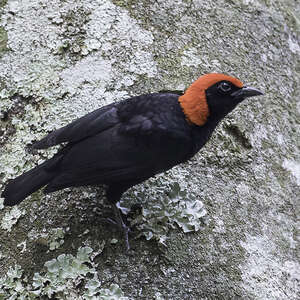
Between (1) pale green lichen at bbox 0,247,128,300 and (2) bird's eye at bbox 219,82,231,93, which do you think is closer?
(1) pale green lichen at bbox 0,247,128,300

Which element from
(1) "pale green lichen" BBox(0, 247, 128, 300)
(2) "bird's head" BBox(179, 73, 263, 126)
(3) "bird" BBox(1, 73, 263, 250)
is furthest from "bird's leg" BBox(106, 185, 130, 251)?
(2) "bird's head" BBox(179, 73, 263, 126)

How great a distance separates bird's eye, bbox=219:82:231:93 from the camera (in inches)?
112

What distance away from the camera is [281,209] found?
2965 millimetres

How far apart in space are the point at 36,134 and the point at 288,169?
1.83 metres

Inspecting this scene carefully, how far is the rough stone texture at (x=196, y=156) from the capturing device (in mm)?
2523

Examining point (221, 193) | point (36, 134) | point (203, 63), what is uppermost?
point (203, 63)

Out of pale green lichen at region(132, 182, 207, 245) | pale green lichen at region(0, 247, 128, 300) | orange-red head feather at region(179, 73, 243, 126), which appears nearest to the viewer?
pale green lichen at region(0, 247, 128, 300)

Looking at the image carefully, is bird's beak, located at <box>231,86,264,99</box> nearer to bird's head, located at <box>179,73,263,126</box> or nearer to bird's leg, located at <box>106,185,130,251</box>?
bird's head, located at <box>179,73,263,126</box>

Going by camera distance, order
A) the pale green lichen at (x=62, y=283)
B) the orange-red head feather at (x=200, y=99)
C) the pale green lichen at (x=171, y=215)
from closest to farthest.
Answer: the pale green lichen at (x=62, y=283) → the pale green lichen at (x=171, y=215) → the orange-red head feather at (x=200, y=99)

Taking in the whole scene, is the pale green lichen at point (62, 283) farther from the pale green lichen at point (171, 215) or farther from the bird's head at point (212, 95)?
the bird's head at point (212, 95)

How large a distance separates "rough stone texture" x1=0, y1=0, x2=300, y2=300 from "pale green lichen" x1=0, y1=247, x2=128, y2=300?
2.0 inches

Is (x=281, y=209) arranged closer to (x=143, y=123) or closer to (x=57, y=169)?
(x=143, y=123)

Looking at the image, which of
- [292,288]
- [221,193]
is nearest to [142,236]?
[221,193]

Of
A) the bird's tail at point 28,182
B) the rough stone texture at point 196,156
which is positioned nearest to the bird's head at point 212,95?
the rough stone texture at point 196,156
